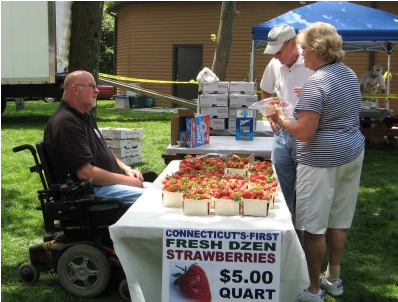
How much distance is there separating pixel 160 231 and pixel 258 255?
0.47 metres

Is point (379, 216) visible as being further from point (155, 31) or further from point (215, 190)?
point (155, 31)

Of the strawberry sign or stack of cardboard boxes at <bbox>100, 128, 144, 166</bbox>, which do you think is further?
stack of cardboard boxes at <bbox>100, 128, 144, 166</bbox>

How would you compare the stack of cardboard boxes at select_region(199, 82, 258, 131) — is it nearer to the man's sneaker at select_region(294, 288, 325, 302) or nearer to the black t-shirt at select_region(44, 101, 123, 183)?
the black t-shirt at select_region(44, 101, 123, 183)

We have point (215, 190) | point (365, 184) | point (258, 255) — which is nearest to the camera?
point (258, 255)

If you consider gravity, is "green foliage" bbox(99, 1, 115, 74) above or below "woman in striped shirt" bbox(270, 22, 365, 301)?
above

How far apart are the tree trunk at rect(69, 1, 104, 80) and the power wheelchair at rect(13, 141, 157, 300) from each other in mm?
2247

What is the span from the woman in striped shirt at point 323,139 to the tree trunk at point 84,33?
2.97m

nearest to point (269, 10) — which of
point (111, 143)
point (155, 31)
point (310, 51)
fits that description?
point (155, 31)

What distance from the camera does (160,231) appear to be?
100.0 inches

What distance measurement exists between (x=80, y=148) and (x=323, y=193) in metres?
1.59

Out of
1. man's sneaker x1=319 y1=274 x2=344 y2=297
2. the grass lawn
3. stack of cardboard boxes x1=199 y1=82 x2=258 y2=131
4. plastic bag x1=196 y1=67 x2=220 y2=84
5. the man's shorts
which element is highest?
plastic bag x1=196 y1=67 x2=220 y2=84

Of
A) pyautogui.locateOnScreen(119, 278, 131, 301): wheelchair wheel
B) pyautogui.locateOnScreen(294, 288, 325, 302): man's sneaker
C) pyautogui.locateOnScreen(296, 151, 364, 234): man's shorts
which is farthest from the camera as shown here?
pyautogui.locateOnScreen(119, 278, 131, 301): wheelchair wheel

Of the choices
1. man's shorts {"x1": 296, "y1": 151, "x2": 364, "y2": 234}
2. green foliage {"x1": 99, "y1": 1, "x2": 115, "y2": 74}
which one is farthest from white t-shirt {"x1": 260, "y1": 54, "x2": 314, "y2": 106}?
green foliage {"x1": 99, "y1": 1, "x2": 115, "y2": 74}

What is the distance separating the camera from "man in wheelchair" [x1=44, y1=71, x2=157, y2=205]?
357 centimetres
